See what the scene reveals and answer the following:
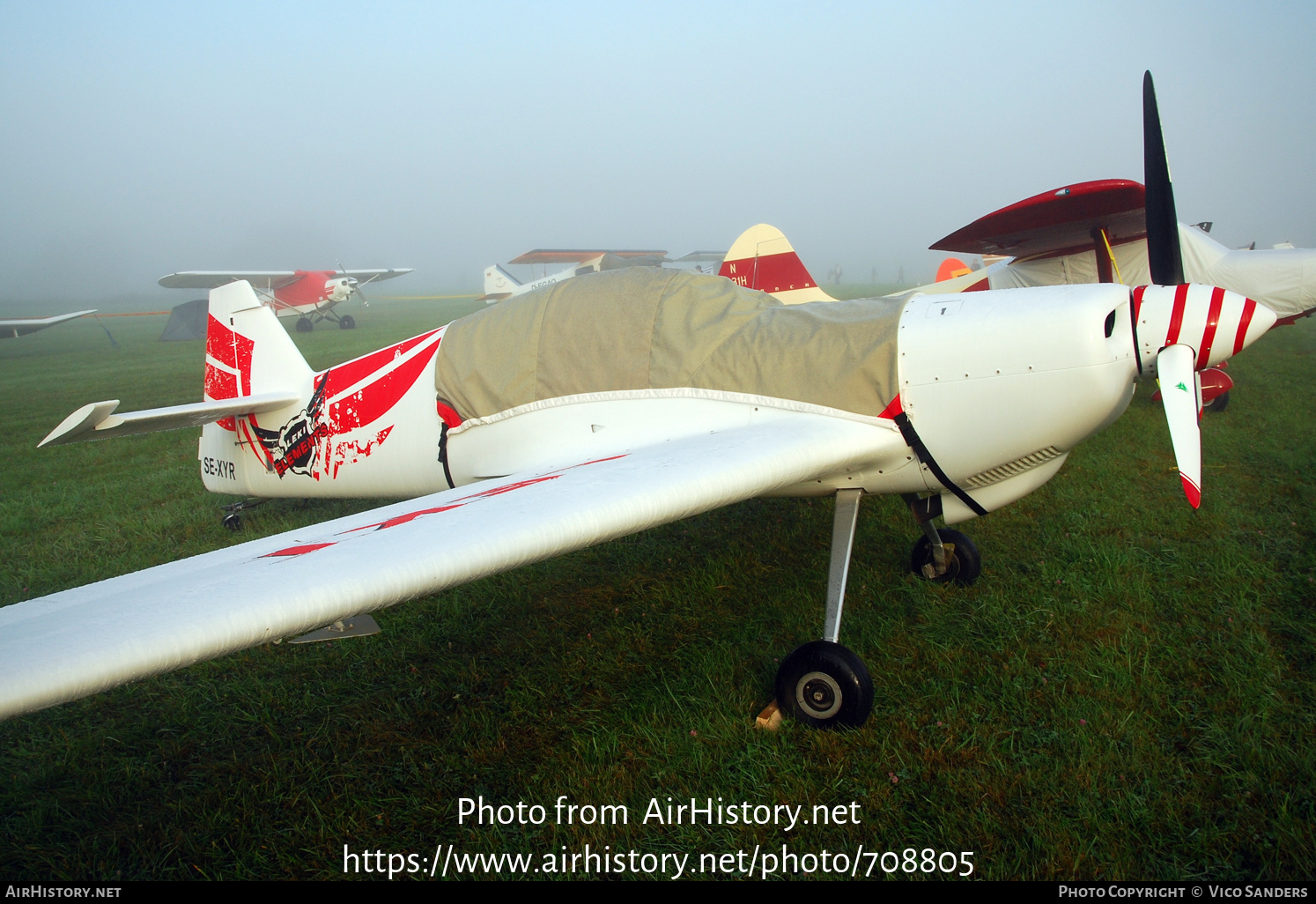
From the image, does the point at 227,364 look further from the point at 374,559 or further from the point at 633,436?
the point at 374,559

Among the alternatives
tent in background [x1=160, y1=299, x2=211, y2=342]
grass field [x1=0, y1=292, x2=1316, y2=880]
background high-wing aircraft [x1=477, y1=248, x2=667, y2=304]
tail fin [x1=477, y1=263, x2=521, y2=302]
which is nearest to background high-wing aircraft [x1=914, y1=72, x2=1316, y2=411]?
grass field [x1=0, y1=292, x2=1316, y2=880]

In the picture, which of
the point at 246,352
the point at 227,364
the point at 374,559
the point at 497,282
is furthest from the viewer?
the point at 497,282

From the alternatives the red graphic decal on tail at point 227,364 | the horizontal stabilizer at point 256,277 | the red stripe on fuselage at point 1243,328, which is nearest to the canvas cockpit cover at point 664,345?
the red stripe on fuselage at point 1243,328

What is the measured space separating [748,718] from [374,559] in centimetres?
153

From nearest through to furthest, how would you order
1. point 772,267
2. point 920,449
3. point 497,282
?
point 920,449 → point 772,267 → point 497,282

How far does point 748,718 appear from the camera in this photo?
2.38 meters

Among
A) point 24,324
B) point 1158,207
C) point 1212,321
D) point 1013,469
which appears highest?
point 1158,207

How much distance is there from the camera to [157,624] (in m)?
1.23

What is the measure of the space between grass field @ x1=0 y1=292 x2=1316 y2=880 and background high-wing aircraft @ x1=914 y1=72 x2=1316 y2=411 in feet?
10.4

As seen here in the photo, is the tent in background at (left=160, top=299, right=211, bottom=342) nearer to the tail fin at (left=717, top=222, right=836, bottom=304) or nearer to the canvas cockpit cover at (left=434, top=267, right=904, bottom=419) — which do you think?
the tail fin at (left=717, top=222, right=836, bottom=304)

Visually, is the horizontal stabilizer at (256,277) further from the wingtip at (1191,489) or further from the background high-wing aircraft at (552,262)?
the wingtip at (1191,489)

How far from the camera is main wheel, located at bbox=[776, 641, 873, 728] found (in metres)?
2.26

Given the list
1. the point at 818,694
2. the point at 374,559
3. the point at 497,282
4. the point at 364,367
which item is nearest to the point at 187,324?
the point at 497,282

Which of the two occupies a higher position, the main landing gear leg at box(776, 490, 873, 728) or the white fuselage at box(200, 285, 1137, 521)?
the white fuselage at box(200, 285, 1137, 521)
